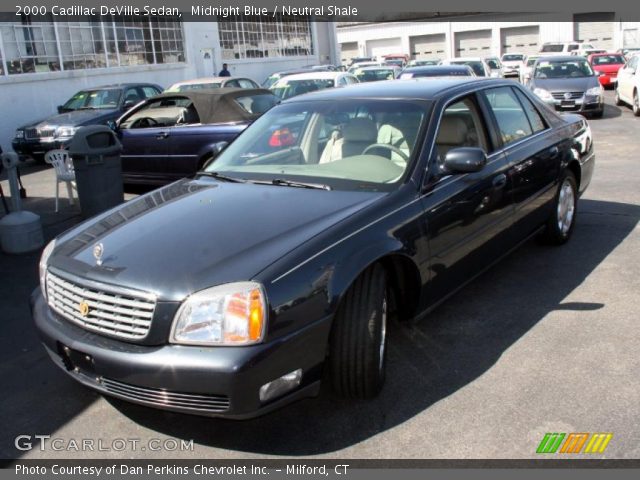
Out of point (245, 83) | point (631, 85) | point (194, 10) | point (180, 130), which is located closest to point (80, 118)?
point (245, 83)

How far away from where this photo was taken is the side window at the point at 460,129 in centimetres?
414

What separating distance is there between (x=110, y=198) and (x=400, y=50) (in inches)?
2041

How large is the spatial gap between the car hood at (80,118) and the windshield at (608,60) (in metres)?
22.1

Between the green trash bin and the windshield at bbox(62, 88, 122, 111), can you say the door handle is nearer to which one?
the green trash bin

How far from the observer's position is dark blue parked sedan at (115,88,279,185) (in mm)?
8797

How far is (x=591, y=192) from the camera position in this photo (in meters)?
8.11

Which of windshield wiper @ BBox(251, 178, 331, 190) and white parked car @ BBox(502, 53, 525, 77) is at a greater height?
windshield wiper @ BBox(251, 178, 331, 190)

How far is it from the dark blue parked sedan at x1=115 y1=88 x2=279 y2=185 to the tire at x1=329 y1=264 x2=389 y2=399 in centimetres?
573

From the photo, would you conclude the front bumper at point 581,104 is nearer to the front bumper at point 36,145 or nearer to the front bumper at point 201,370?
the front bumper at point 36,145

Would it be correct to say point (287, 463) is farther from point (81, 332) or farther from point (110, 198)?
point (110, 198)

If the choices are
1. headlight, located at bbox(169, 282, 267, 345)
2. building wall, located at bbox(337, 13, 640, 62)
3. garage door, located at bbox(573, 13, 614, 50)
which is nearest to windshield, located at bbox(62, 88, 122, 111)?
headlight, located at bbox(169, 282, 267, 345)

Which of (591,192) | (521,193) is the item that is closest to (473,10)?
(591,192)

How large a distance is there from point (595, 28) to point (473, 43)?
30.6 feet

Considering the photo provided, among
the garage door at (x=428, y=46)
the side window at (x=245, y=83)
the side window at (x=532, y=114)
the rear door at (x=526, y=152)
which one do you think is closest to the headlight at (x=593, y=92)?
the side window at (x=245, y=83)
